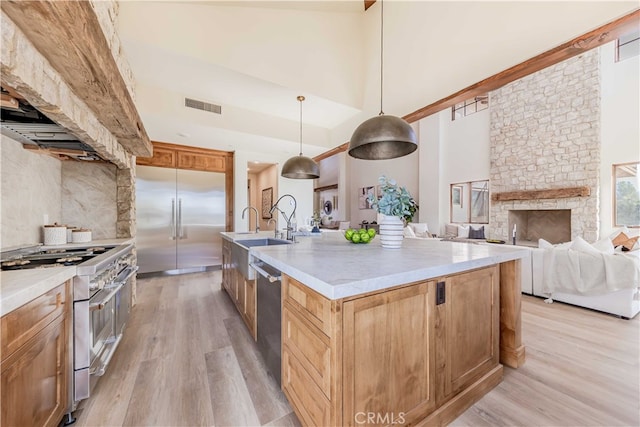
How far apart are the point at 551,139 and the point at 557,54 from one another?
4.59m

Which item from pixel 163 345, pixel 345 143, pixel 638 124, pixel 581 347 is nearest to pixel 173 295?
pixel 163 345

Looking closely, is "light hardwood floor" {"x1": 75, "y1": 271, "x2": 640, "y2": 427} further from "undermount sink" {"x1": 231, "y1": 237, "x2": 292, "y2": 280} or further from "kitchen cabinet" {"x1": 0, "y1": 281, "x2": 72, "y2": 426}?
"undermount sink" {"x1": 231, "y1": 237, "x2": 292, "y2": 280}

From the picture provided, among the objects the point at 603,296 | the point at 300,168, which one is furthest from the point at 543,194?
the point at 300,168

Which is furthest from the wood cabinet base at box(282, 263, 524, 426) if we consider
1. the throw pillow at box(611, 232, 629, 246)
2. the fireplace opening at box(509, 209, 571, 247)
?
the fireplace opening at box(509, 209, 571, 247)

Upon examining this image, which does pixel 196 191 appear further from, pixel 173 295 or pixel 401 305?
pixel 401 305

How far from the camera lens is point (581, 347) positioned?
2.13 metres

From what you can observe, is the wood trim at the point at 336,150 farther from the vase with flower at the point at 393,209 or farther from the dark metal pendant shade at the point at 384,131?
the vase with flower at the point at 393,209

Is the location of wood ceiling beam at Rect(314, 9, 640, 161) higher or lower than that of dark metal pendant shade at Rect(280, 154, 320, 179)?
higher

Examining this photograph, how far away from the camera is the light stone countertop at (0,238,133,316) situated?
919 millimetres

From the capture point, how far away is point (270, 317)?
1.66 m

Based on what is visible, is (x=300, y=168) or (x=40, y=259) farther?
(x=300, y=168)

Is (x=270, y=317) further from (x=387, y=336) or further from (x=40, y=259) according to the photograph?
(x=40, y=259)

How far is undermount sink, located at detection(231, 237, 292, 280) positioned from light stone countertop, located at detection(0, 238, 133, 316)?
105 cm

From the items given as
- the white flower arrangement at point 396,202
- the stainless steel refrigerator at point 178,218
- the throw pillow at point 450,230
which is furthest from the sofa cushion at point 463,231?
the stainless steel refrigerator at point 178,218
